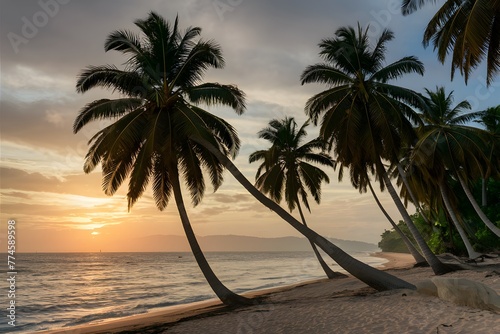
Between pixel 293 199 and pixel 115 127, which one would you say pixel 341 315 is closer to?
pixel 115 127

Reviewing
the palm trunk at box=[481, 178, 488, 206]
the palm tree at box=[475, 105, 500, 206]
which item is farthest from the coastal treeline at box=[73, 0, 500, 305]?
the palm trunk at box=[481, 178, 488, 206]

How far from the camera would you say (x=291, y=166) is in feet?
89.8

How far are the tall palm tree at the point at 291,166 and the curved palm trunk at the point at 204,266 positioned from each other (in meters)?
12.1

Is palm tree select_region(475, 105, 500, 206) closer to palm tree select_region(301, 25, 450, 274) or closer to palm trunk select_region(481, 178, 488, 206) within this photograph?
palm trunk select_region(481, 178, 488, 206)

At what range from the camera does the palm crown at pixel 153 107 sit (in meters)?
14.2

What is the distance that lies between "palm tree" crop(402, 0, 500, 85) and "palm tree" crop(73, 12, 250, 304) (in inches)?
300

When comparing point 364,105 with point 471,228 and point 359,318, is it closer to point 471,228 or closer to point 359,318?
point 359,318

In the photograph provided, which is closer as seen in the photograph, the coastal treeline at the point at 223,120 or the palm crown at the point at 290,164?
the coastal treeline at the point at 223,120

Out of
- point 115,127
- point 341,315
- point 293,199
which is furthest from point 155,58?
point 293,199

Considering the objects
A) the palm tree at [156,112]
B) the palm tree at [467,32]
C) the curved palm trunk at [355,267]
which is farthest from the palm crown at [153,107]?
the palm tree at [467,32]

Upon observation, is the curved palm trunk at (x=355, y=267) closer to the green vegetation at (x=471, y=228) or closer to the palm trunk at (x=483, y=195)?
the green vegetation at (x=471, y=228)

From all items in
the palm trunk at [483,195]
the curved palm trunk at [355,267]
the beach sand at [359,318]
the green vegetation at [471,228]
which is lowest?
the beach sand at [359,318]

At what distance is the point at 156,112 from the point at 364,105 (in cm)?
1016

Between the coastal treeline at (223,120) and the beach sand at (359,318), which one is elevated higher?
the coastal treeline at (223,120)
